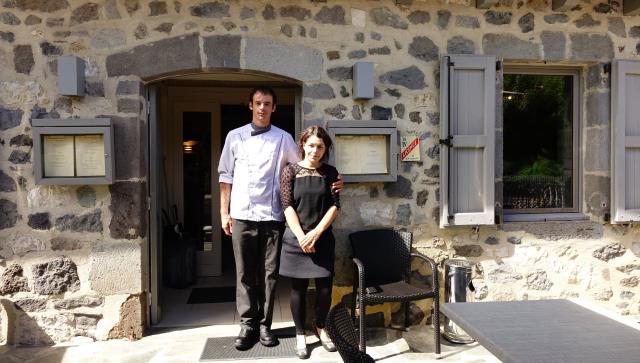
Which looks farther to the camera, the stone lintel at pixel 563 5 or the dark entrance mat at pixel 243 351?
the stone lintel at pixel 563 5

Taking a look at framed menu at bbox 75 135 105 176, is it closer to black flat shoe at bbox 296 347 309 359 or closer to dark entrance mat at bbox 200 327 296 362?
dark entrance mat at bbox 200 327 296 362

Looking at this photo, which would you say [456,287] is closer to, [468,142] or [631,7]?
[468,142]

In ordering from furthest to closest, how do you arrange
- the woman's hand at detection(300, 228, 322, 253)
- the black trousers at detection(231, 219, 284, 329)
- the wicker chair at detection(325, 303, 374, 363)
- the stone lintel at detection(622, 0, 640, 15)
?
1. the stone lintel at detection(622, 0, 640, 15)
2. the black trousers at detection(231, 219, 284, 329)
3. the woman's hand at detection(300, 228, 322, 253)
4. the wicker chair at detection(325, 303, 374, 363)

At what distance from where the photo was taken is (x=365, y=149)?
3.29m

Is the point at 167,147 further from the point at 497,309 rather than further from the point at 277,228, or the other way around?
the point at 497,309

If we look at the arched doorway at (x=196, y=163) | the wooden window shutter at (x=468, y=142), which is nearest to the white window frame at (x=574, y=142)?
the wooden window shutter at (x=468, y=142)

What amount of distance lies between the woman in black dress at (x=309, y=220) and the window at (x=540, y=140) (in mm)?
1677

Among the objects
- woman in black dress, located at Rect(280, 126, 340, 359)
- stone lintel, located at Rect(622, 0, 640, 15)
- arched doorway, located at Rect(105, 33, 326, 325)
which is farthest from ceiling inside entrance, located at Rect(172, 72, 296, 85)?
stone lintel, located at Rect(622, 0, 640, 15)

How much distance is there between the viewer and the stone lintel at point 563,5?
3422 mm

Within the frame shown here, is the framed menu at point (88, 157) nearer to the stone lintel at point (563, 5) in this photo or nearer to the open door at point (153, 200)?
the open door at point (153, 200)

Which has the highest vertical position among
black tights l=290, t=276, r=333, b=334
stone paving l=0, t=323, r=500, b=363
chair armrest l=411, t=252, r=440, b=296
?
chair armrest l=411, t=252, r=440, b=296

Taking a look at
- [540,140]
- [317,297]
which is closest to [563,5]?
[540,140]

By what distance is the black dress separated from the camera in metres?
2.84

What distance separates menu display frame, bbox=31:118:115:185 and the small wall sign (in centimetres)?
207
